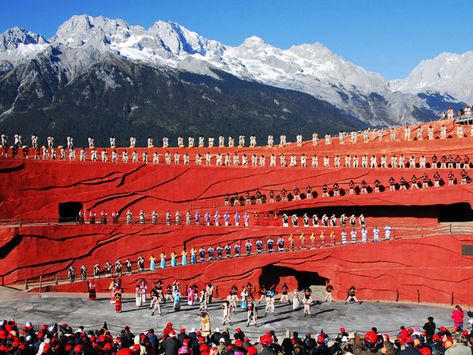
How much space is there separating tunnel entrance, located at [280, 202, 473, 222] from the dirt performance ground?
7662 mm

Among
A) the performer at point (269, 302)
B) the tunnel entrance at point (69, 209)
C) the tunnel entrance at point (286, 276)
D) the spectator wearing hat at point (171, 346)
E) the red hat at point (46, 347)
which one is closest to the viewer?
the red hat at point (46, 347)

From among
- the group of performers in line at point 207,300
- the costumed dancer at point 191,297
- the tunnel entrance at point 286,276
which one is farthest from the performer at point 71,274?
the tunnel entrance at point 286,276

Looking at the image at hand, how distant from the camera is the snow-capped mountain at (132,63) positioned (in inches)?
5586

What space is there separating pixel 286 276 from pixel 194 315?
8.95 m

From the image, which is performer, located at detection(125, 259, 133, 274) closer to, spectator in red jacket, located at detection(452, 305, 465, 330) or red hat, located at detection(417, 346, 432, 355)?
spectator in red jacket, located at detection(452, 305, 465, 330)

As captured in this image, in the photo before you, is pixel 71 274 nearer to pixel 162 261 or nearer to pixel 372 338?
pixel 162 261

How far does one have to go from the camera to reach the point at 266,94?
486 feet

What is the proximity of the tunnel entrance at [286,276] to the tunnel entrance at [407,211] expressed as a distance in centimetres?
434

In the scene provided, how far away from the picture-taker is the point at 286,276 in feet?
112

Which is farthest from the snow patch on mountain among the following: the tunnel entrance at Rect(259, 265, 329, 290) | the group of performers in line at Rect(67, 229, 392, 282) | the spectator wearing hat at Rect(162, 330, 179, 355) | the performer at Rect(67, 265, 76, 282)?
the spectator wearing hat at Rect(162, 330, 179, 355)

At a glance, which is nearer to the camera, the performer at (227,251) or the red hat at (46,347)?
the red hat at (46,347)

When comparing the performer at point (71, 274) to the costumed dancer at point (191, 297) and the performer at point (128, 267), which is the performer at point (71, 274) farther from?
the costumed dancer at point (191, 297)

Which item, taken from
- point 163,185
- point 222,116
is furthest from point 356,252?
point 222,116

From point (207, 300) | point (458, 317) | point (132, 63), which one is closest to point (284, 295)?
point (207, 300)
